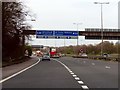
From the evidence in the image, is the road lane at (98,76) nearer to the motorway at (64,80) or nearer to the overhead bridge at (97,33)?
the motorway at (64,80)

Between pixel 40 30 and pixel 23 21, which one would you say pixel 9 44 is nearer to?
pixel 23 21

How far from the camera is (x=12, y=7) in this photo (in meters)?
60.3

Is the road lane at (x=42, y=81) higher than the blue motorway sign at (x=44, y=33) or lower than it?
lower

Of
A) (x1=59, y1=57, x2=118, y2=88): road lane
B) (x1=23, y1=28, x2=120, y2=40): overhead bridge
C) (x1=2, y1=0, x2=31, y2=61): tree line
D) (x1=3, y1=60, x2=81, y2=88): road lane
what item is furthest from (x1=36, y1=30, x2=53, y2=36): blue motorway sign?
(x1=3, y1=60, x2=81, y2=88): road lane

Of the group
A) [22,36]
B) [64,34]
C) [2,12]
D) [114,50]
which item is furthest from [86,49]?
[2,12]

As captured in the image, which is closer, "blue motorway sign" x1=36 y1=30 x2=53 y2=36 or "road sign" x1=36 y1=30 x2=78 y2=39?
"blue motorway sign" x1=36 y1=30 x2=53 y2=36

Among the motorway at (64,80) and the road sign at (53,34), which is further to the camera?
the road sign at (53,34)

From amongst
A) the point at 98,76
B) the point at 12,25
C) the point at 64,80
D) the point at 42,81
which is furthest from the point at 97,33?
the point at 42,81

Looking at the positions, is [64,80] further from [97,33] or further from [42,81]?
[97,33]

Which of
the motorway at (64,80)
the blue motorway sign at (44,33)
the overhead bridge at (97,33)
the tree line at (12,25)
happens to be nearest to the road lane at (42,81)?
the motorway at (64,80)

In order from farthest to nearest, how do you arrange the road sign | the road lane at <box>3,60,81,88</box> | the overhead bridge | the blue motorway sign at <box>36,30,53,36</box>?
the overhead bridge, the road sign, the blue motorway sign at <box>36,30,53,36</box>, the road lane at <box>3,60,81,88</box>

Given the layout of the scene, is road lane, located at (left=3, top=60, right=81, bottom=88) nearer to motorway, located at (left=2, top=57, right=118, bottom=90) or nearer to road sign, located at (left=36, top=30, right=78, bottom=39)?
motorway, located at (left=2, top=57, right=118, bottom=90)

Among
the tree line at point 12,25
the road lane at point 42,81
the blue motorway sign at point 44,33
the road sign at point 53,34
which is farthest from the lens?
the road sign at point 53,34

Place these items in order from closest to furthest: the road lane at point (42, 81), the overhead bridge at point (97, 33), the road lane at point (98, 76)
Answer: the road lane at point (42, 81) < the road lane at point (98, 76) < the overhead bridge at point (97, 33)
